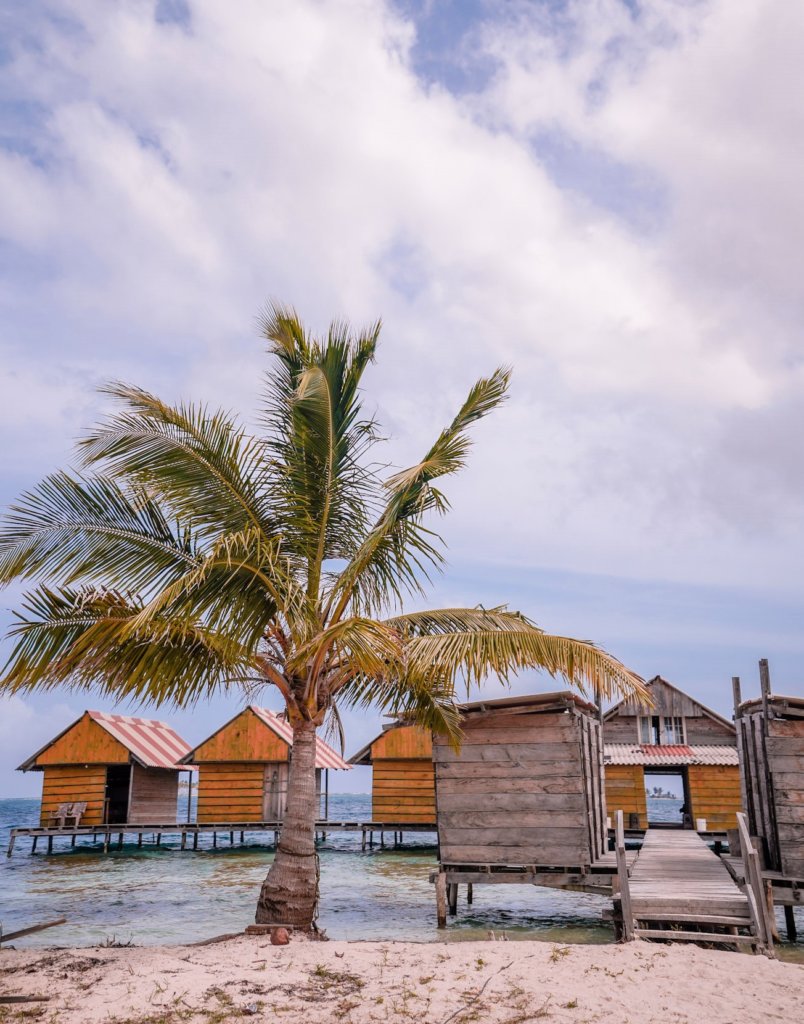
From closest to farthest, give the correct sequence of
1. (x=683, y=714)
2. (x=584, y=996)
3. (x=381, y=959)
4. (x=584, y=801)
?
(x=584, y=996) → (x=381, y=959) → (x=584, y=801) → (x=683, y=714)

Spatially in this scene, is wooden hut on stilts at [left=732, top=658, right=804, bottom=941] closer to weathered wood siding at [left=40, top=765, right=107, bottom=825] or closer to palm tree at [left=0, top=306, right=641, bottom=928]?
palm tree at [left=0, top=306, right=641, bottom=928]

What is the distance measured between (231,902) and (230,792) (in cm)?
1425

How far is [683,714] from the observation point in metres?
30.2

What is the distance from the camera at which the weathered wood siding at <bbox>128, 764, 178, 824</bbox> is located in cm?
3428

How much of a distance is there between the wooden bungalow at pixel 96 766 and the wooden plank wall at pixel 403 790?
8233 mm

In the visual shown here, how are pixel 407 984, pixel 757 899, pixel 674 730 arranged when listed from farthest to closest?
pixel 674 730, pixel 757 899, pixel 407 984

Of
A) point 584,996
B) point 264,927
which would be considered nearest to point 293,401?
point 264,927

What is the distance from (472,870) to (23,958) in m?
7.46

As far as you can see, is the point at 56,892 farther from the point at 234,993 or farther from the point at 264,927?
the point at 234,993

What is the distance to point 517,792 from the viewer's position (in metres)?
14.1

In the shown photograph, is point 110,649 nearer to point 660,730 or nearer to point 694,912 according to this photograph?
point 694,912

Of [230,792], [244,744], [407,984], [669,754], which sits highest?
[244,744]

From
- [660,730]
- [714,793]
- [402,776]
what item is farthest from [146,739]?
[714,793]

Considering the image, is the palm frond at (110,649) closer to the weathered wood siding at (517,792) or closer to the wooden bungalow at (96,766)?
the weathered wood siding at (517,792)
